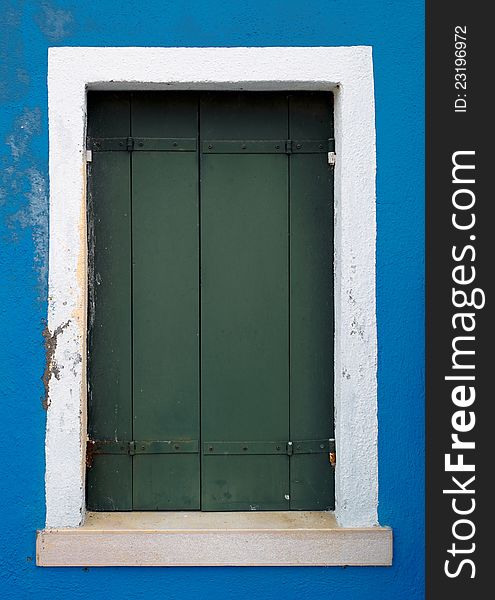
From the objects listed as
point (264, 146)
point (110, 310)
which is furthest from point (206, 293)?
point (264, 146)

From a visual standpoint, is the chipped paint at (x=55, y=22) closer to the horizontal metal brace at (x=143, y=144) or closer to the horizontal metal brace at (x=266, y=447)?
the horizontal metal brace at (x=143, y=144)

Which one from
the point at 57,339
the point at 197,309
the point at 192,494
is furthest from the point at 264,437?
the point at 57,339

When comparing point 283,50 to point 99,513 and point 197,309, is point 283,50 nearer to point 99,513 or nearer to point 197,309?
point 197,309

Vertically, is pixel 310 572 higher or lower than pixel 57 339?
lower

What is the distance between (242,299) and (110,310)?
0.59m

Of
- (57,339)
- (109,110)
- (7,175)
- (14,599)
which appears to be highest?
(109,110)

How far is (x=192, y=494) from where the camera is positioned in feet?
12.0

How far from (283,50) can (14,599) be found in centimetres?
259

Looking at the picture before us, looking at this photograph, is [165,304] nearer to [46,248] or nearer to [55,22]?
[46,248]

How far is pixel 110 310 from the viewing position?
3641 millimetres

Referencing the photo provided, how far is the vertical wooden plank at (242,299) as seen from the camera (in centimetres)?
364

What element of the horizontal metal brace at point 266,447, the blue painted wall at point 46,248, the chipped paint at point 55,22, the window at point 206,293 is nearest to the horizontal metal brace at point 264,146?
the window at point 206,293

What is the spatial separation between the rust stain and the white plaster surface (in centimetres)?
1

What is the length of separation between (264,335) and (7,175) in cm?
130
